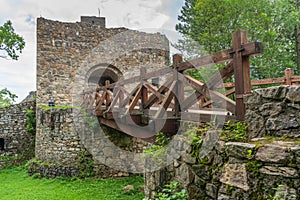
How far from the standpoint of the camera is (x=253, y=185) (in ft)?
6.59

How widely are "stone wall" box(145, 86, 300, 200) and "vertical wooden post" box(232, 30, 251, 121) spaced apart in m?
0.14

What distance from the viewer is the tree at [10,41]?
957 cm

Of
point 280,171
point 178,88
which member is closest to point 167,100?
point 178,88

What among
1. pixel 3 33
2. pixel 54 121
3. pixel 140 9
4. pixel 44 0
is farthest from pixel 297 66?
pixel 3 33

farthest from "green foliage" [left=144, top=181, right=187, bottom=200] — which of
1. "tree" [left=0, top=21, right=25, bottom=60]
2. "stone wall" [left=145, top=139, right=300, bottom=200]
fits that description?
"tree" [left=0, top=21, right=25, bottom=60]

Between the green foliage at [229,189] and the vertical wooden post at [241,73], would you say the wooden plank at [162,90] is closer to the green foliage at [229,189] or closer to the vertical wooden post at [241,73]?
the vertical wooden post at [241,73]

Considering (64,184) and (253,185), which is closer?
(253,185)

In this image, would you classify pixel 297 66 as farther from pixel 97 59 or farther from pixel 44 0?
pixel 44 0

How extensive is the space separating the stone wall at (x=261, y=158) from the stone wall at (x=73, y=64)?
558 centimetres

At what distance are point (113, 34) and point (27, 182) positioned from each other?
6427 millimetres

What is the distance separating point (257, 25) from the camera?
8391 mm

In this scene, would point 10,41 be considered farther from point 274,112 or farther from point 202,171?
point 274,112

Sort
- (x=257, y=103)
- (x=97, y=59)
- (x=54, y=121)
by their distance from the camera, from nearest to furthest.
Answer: (x=257, y=103) → (x=54, y=121) → (x=97, y=59)

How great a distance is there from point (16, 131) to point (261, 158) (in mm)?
9971
